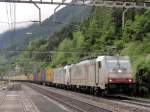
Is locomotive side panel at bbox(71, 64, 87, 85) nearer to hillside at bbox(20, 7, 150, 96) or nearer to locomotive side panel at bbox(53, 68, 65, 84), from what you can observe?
hillside at bbox(20, 7, 150, 96)

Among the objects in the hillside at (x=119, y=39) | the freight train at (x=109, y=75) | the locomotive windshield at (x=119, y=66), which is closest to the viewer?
the freight train at (x=109, y=75)

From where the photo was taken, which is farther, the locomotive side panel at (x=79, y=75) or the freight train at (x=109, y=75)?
the locomotive side panel at (x=79, y=75)

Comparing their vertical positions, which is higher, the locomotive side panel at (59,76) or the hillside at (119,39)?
the hillside at (119,39)

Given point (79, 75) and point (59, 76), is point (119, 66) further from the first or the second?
point (59, 76)

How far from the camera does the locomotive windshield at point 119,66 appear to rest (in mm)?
39125

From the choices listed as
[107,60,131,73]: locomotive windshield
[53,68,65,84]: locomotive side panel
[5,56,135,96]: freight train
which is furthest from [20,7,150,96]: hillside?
[53,68,65,84]: locomotive side panel

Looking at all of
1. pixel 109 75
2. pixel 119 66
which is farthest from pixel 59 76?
pixel 109 75

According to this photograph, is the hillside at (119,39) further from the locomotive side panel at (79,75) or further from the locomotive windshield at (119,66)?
the locomotive side panel at (79,75)

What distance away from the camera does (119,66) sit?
39.4 m

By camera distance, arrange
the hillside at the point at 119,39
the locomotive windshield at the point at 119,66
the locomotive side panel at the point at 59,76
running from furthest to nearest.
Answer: the locomotive side panel at the point at 59,76, the hillside at the point at 119,39, the locomotive windshield at the point at 119,66

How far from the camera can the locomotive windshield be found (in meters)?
39.1

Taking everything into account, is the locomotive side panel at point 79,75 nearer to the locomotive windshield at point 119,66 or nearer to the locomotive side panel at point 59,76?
the locomotive windshield at point 119,66

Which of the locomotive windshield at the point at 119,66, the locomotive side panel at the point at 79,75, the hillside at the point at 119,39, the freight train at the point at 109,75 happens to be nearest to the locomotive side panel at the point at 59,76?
the hillside at the point at 119,39

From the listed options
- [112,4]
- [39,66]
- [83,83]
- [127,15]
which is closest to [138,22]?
[83,83]
